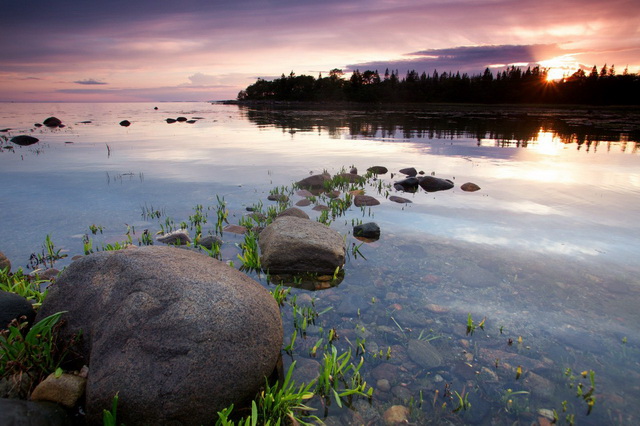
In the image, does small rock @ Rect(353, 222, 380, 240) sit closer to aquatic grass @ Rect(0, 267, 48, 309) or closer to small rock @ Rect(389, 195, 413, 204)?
small rock @ Rect(389, 195, 413, 204)

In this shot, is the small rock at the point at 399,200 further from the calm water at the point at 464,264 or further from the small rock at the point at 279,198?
the small rock at the point at 279,198

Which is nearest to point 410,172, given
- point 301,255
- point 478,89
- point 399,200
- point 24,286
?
point 399,200

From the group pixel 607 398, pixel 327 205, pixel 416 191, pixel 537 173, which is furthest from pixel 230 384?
pixel 537 173

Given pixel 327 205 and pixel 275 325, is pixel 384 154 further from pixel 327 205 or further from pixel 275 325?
pixel 275 325

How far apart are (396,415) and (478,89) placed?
192036 mm

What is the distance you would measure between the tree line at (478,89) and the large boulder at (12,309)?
172m

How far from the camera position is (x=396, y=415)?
12.8 feet

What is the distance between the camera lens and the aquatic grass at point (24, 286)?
5.41 m

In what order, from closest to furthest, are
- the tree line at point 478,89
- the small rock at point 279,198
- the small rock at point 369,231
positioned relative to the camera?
the small rock at point 369,231 < the small rock at point 279,198 < the tree line at point 478,89

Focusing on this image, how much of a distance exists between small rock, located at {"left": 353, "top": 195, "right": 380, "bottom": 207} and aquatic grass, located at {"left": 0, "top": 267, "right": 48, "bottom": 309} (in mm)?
8204

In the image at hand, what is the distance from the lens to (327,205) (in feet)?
37.8

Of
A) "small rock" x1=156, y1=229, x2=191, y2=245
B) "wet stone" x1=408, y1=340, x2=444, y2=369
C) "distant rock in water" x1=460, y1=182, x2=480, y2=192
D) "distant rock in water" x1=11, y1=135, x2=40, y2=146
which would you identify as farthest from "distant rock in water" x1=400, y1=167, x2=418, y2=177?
"distant rock in water" x1=11, y1=135, x2=40, y2=146

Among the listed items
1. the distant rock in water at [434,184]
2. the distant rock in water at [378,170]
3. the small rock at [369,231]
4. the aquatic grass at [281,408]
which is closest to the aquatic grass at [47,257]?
the aquatic grass at [281,408]

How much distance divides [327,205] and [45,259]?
728cm
